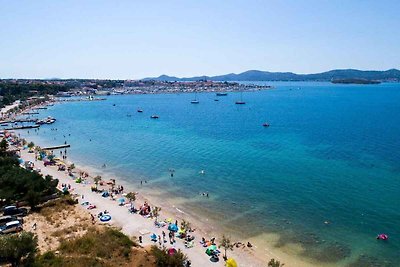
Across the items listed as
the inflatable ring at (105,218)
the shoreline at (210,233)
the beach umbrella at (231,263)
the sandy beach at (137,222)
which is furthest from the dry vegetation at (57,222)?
the beach umbrella at (231,263)

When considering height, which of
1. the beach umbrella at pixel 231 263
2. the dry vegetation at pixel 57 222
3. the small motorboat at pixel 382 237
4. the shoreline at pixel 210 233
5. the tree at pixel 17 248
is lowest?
the shoreline at pixel 210 233

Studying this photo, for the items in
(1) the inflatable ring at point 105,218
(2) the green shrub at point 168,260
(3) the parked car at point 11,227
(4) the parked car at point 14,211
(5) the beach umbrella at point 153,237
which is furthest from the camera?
(1) the inflatable ring at point 105,218

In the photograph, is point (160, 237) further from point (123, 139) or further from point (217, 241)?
point (123, 139)

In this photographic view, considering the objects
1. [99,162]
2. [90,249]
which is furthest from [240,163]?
[90,249]

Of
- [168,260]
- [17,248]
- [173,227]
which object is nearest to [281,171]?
[173,227]

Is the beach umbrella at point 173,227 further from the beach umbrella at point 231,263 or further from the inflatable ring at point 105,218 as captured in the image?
the beach umbrella at point 231,263

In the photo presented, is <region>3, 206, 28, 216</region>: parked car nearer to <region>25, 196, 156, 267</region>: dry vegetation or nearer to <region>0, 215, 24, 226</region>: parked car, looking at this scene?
<region>25, 196, 156, 267</region>: dry vegetation

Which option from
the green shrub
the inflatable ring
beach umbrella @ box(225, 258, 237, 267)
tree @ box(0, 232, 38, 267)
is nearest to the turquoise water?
beach umbrella @ box(225, 258, 237, 267)
